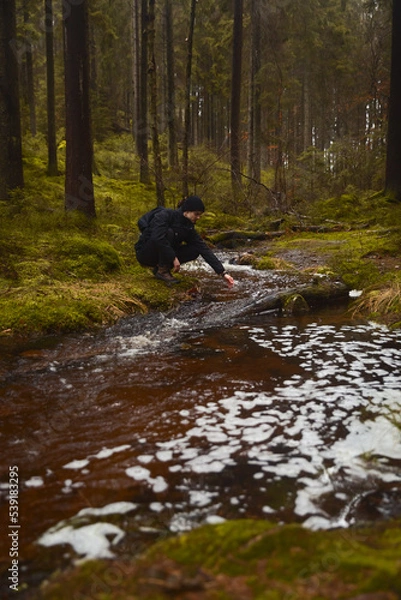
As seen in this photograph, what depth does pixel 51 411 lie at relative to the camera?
128 inches

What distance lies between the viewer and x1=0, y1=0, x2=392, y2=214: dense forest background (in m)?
11.1

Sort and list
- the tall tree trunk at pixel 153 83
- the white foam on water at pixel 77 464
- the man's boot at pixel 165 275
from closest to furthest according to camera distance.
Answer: the white foam on water at pixel 77 464
the man's boot at pixel 165 275
the tall tree trunk at pixel 153 83

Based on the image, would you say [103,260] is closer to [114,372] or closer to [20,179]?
[114,372]

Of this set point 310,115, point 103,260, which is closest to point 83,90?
point 103,260

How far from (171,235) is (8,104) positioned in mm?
6678

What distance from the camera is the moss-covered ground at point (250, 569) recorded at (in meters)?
1.26

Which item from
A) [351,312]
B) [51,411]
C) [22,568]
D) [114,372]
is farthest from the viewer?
[351,312]

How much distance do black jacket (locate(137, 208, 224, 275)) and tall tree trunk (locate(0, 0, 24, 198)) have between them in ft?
19.0

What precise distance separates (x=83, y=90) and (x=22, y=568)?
35.1ft

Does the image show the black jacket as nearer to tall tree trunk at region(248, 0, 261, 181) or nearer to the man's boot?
the man's boot

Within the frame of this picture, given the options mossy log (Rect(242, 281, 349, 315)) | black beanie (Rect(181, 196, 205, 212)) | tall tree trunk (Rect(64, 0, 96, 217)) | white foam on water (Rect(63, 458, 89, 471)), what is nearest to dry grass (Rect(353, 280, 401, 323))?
mossy log (Rect(242, 281, 349, 315))

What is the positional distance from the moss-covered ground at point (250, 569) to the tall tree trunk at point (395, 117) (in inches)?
585

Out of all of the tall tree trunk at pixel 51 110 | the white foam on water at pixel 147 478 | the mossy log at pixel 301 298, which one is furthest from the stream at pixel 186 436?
the tall tree trunk at pixel 51 110
